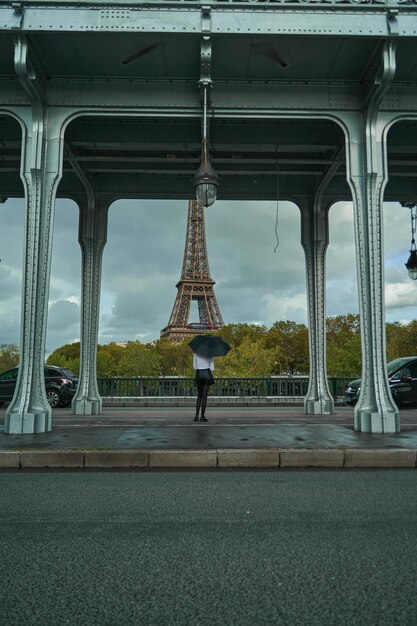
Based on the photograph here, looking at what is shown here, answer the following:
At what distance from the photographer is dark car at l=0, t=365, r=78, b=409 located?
19125 millimetres

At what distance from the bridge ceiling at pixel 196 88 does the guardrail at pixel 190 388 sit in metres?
11.1

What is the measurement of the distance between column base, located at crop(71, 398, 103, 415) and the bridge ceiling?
597 cm

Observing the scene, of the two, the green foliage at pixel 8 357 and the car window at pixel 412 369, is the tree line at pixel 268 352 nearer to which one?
the green foliage at pixel 8 357

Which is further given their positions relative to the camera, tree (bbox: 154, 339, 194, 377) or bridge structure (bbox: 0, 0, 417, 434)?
tree (bbox: 154, 339, 194, 377)

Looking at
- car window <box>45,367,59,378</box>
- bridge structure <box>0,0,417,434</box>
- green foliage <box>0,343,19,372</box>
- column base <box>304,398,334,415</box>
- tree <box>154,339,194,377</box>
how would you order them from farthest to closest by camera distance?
tree <box>154,339,194,377</box>
green foliage <box>0,343,19,372</box>
car window <box>45,367,59,378</box>
column base <box>304,398,334,415</box>
bridge structure <box>0,0,417,434</box>

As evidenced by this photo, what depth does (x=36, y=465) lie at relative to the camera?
710 cm

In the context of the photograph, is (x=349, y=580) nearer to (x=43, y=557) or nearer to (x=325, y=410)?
(x=43, y=557)

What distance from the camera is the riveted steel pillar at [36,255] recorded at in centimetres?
945

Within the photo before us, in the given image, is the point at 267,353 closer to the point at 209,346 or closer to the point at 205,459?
the point at 209,346

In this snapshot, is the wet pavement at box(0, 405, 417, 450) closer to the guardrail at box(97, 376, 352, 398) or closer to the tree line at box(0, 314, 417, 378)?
the guardrail at box(97, 376, 352, 398)

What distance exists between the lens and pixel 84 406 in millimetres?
14320

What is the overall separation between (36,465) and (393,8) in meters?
8.97

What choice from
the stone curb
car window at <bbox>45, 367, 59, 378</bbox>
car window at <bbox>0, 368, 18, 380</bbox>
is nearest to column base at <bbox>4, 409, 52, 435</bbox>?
the stone curb

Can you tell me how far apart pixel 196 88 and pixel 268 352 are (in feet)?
139
